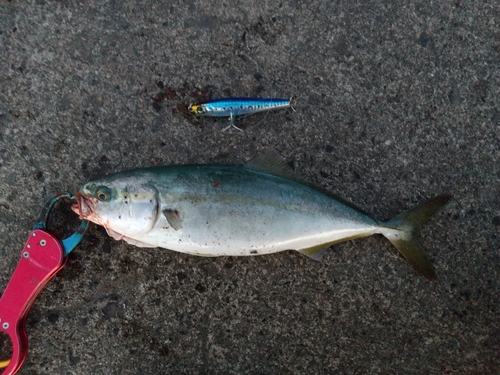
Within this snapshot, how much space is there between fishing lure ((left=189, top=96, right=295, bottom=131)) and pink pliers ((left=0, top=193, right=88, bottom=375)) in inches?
43.4

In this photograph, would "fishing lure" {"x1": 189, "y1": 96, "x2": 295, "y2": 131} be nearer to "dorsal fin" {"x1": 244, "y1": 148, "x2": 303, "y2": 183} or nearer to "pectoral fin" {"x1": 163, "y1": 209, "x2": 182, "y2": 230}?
"dorsal fin" {"x1": 244, "y1": 148, "x2": 303, "y2": 183}

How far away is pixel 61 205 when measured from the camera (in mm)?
2840

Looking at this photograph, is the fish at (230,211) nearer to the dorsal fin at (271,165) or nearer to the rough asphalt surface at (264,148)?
the dorsal fin at (271,165)

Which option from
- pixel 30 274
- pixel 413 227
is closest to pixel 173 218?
pixel 30 274

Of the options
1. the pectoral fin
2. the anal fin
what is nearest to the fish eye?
the pectoral fin

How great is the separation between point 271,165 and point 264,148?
9.8 inches

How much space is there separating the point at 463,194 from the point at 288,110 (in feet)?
4.88

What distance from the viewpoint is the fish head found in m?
2.42

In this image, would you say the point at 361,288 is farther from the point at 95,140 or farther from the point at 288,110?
the point at 95,140

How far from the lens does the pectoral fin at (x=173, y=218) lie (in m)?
2.45

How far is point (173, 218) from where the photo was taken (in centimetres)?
246

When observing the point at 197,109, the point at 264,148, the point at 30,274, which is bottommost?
the point at 30,274

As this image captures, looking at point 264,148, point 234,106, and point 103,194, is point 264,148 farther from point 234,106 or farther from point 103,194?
point 103,194

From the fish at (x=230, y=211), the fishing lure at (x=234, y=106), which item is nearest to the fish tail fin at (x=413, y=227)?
the fish at (x=230, y=211)
